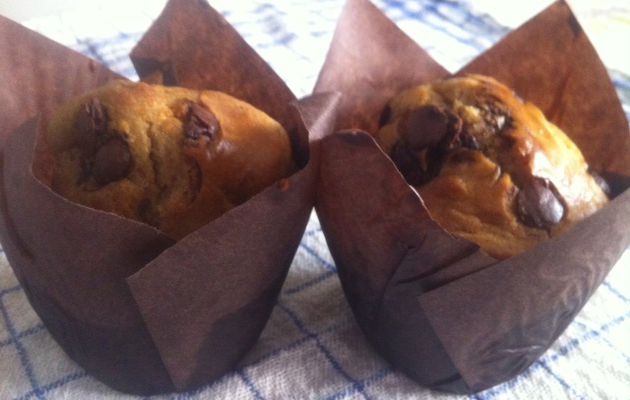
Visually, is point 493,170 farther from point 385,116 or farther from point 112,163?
point 112,163

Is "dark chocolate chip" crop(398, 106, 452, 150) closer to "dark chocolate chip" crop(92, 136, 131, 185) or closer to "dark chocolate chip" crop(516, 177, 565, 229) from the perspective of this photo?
"dark chocolate chip" crop(516, 177, 565, 229)

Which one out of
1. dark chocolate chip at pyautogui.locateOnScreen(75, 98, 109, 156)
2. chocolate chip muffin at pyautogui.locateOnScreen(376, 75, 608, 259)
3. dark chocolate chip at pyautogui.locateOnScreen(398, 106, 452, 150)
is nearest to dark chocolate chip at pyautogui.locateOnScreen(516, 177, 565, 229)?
chocolate chip muffin at pyautogui.locateOnScreen(376, 75, 608, 259)

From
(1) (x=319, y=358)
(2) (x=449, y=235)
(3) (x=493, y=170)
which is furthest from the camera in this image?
(1) (x=319, y=358)

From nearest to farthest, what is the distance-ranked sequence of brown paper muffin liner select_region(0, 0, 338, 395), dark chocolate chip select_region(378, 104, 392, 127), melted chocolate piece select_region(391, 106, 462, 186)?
brown paper muffin liner select_region(0, 0, 338, 395) → melted chocolate piece select_region(391, 106, 462, 186) → dark chocolate chip select_region(378, 104, 392, 127)

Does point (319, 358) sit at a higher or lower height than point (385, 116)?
lower

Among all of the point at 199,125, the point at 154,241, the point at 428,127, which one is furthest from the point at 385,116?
the point at 154,241
